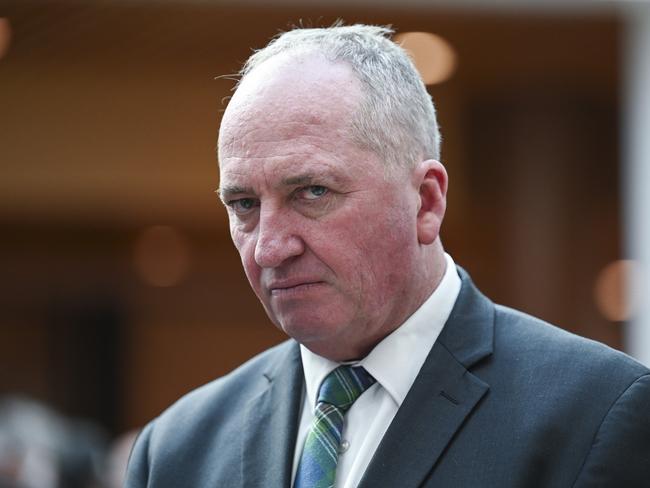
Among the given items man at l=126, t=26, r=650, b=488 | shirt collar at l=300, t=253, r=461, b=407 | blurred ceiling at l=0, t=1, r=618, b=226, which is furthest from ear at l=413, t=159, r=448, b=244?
blurred ceiling at l=0, t=1, r=618, b=226

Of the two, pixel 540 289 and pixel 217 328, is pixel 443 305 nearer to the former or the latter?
pixel 540 289

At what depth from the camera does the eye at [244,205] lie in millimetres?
2004

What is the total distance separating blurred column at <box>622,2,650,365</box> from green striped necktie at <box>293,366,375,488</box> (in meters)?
5.07

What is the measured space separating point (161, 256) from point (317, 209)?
953cm

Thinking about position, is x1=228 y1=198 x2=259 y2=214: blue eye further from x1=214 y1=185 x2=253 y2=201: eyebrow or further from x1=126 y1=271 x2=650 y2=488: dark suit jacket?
x1=126 y1=271 x2=650 y2=488: dark suit jacket

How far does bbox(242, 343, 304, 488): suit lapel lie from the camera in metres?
2.09

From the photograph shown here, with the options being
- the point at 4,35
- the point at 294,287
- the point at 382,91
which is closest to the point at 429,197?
the point at 382,91

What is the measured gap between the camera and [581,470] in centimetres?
181

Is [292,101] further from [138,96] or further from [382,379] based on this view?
[138,96]

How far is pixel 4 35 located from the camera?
762 centimetres

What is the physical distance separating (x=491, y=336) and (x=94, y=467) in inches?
242

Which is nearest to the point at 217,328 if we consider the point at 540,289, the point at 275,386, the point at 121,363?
the point at 121,363

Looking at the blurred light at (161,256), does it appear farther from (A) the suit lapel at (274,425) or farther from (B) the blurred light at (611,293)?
(A) the suit lapel at (274,425)

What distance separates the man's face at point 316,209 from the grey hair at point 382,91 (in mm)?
26
